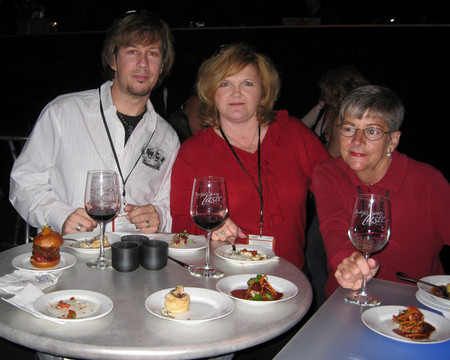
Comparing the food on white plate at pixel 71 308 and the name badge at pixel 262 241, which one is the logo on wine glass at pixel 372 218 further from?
the food on white plate at pixel 71 308

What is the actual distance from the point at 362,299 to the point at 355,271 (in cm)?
10

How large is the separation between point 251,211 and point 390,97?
95cm

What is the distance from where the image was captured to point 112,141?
247 cm

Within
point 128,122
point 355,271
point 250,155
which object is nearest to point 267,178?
point 250,155

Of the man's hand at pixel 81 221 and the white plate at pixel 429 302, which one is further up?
the man's hand at pixel 81 221

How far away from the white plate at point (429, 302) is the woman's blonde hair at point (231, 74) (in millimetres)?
1452

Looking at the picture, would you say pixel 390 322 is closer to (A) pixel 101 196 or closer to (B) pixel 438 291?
(B) pixel 438 291

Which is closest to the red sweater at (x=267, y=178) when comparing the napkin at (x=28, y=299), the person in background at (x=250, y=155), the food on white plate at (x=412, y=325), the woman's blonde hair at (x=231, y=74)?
→ the person in background at (x=250, y=155)

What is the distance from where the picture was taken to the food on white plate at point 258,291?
1.33m

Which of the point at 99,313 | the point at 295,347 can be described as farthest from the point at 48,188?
the point at 295,347

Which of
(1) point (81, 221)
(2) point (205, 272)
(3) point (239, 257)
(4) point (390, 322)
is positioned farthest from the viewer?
(1) point (81, 221)

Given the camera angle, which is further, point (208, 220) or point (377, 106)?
point (377, 106)

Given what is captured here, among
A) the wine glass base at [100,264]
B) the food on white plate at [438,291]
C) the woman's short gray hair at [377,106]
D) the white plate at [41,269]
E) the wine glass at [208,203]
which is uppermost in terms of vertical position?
the woman's short gray hair at [377,106]

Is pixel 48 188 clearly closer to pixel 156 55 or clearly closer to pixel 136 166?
pixel 136 166
